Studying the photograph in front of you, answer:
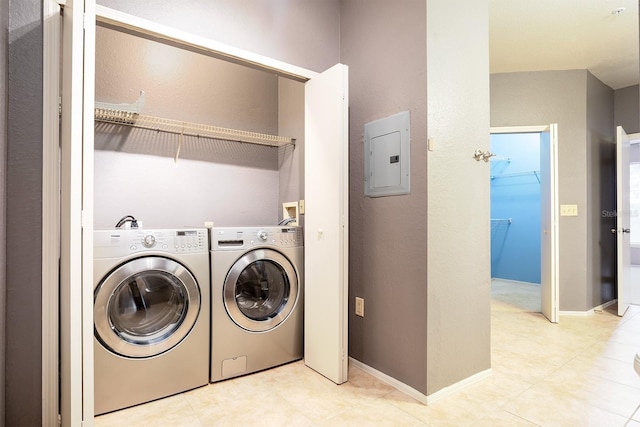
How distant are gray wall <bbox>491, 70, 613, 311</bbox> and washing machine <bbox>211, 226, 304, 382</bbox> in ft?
9.35

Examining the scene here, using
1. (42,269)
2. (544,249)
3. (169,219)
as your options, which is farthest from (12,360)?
(544,249)

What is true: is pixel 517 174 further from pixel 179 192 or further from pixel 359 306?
pixel 179 192

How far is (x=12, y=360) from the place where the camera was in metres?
1.47

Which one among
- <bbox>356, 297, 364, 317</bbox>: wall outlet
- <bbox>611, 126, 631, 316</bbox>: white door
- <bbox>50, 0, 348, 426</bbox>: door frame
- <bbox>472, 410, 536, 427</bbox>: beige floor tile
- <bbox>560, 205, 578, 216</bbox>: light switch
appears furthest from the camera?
<bbox>560, 205, 578, 216</bbox>: light switch

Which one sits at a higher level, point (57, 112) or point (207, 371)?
point (57, 112)

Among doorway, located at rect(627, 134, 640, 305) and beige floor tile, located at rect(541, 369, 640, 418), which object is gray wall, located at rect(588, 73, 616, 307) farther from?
doorway, located at rect(627, 134, 640, 305)

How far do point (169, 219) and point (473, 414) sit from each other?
2366 mm

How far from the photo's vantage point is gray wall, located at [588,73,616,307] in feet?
11.8

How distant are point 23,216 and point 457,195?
2157 millimetres

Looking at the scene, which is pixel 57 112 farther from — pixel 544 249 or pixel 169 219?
pixel 544 249

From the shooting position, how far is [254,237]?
6.97 ft

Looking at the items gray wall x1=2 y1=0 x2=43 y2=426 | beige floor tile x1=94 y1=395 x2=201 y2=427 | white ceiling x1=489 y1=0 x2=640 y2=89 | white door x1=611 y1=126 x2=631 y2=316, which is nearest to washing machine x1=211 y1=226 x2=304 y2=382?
beige floor tile x1=94 y1=395 x2=201 y2=427

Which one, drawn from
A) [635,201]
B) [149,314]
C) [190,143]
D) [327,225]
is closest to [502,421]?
[327,225]

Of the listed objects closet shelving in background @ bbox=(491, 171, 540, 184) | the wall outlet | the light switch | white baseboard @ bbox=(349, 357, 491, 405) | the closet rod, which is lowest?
white baseboard @ bbox=(349, 357, 491, 405)
